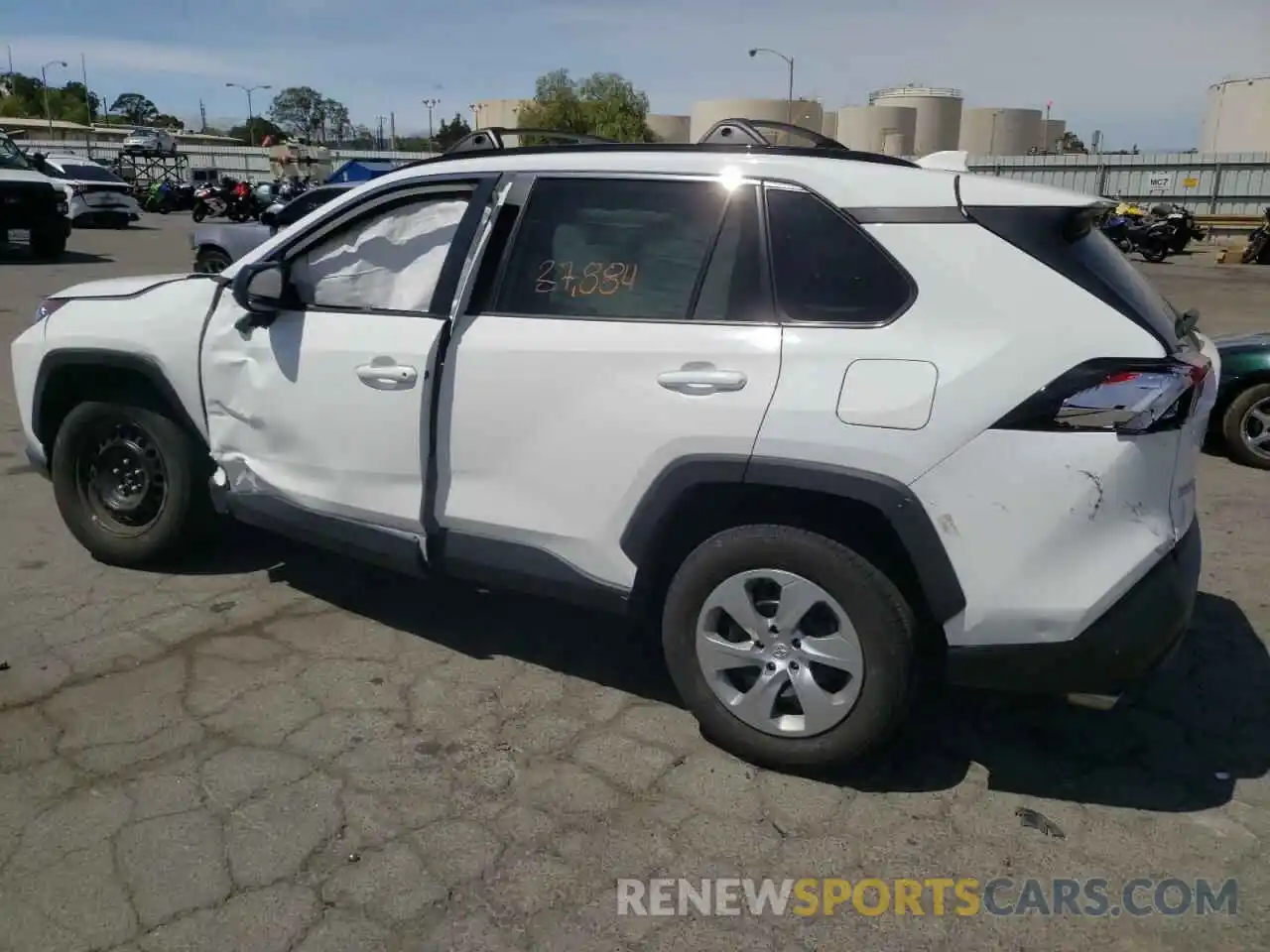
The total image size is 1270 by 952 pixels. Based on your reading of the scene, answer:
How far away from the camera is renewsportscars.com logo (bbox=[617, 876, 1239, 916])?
8.59ft

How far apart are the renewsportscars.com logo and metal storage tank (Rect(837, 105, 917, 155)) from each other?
82.5 metres

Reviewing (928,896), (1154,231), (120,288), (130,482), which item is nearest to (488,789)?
(928,896)

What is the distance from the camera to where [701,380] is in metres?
3.03

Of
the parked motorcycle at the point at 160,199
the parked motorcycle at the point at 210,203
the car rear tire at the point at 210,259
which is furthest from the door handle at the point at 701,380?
the parked motorcycle at the point at 160,199

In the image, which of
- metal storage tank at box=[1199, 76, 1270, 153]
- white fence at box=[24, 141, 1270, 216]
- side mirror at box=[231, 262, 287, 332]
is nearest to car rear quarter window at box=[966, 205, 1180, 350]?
side mirror at box=[231, 262, 287, 332]

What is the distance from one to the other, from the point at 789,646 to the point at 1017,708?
1.06m

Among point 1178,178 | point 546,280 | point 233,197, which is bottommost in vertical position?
point 546,280

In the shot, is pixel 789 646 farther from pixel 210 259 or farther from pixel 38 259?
pixel 38 259

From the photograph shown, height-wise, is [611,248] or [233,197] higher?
[233,197]

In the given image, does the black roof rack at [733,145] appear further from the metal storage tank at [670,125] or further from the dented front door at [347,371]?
the metal storage tank at [670,125]

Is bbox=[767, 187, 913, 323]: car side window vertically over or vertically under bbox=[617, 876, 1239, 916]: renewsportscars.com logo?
over

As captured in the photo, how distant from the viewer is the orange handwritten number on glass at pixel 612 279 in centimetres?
330

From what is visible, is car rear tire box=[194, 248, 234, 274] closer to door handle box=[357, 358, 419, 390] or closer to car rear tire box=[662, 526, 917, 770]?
door handle box=[357, 358, 419, 390]

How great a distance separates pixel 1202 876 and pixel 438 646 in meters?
2.57
